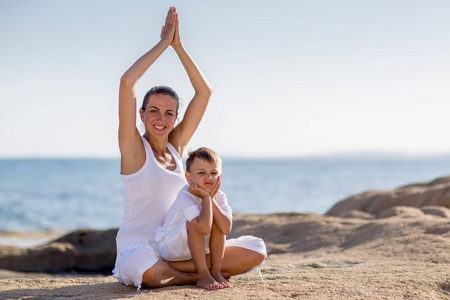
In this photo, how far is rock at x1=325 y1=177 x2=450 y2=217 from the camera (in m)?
7.67

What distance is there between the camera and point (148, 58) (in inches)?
135

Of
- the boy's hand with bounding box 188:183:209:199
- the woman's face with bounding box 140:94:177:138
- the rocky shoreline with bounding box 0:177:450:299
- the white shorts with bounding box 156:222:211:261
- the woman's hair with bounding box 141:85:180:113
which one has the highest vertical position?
the woman's hair with bounding box 141:85:180:113

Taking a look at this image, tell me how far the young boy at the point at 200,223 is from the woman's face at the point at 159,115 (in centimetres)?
41

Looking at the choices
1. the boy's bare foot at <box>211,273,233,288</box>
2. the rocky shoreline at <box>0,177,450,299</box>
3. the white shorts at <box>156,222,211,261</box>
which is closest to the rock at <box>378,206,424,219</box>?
the rocky shoreline at <box>0,177,450,299</box>

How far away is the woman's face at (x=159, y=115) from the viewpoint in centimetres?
352

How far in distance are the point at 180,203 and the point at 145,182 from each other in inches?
15.2

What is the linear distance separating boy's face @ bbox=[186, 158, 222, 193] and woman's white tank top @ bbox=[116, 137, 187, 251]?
355 mm

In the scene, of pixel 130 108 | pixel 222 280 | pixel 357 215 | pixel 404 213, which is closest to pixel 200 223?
pixel 222 280

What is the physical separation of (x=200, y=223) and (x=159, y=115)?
38.3 inches

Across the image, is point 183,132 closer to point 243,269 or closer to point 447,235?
point 243,269

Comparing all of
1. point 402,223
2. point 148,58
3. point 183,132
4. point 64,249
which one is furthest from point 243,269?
point 64,249

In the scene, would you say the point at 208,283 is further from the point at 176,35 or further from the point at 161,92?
the point at 176,35

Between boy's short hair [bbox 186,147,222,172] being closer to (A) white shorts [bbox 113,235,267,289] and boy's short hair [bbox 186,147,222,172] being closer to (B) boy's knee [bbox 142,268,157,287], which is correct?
(A) white shorts [bbox 113,235,267,289]

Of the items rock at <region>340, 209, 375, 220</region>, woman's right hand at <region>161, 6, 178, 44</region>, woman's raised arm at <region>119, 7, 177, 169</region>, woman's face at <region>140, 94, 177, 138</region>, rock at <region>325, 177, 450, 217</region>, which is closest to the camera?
woman's raised arm at <region>119, 7, 177, 169</region>
